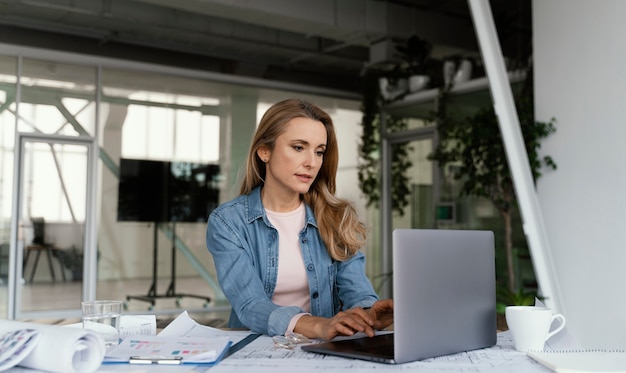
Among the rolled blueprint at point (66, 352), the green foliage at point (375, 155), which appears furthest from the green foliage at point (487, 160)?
the rolled blueprint at point (66, 352)

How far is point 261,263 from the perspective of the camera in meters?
2.01

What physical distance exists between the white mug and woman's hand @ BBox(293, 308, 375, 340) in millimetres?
308

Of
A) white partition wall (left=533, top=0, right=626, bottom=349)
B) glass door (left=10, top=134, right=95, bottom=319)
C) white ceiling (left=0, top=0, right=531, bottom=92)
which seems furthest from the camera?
white ceiling (left=0, top=0, right=531, bottom=92)

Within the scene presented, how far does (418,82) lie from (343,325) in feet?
19.0

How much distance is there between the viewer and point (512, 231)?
5680 millimetres

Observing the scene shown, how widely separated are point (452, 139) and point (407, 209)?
A: 1125mm

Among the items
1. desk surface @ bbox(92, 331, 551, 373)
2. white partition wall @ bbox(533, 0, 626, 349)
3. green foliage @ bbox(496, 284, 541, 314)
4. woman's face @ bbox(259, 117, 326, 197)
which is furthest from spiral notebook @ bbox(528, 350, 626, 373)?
green foliage @ bbox(496, 284, 541, 314)

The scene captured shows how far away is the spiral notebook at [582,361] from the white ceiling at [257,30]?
5.00 meters

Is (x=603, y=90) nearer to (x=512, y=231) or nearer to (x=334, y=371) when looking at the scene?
(x=512, y=231)

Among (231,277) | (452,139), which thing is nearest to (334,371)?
(231,277)

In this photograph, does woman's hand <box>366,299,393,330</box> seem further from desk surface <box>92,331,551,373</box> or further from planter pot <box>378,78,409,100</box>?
planter pot <box>378,78,409,100</box>

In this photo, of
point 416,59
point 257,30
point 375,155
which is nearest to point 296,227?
point 416,59

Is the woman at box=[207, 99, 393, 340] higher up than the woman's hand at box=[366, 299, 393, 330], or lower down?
higher up

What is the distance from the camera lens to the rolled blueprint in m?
1.10
